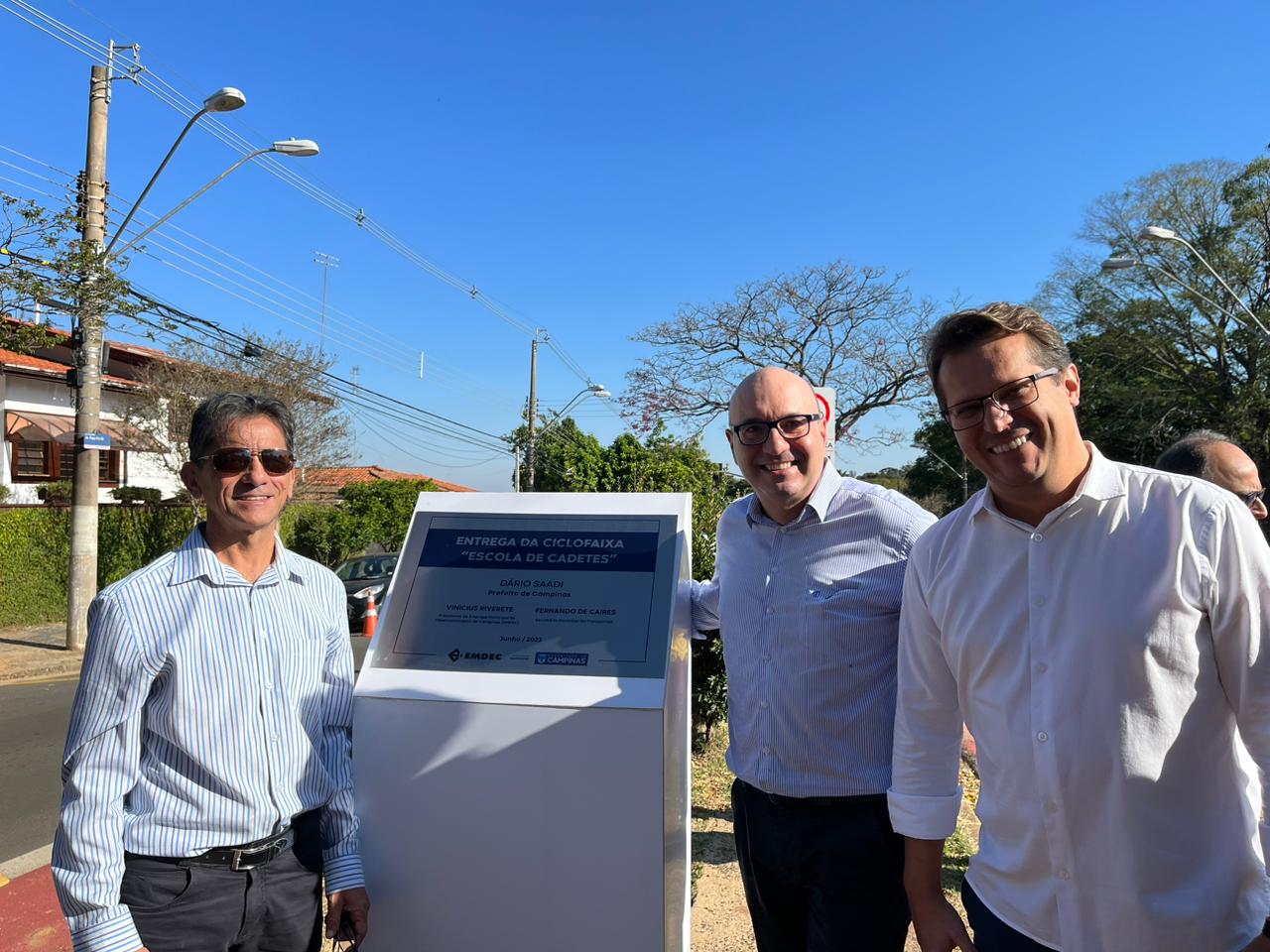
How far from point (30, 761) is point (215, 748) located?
6.48 m

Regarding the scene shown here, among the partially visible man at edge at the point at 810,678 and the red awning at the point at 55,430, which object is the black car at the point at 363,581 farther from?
the partially visible man at edge at the point at 810,678

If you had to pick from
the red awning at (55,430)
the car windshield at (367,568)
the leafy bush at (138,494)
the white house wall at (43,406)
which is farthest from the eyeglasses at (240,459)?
the red awning at (55,430)

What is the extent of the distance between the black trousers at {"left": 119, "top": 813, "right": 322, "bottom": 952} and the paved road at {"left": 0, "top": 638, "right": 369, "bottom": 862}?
3.94m

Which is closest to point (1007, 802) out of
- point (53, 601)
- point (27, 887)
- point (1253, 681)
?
point (1253, 681)

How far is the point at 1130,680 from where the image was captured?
4.81 feet

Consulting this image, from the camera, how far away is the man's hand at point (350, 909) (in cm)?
203

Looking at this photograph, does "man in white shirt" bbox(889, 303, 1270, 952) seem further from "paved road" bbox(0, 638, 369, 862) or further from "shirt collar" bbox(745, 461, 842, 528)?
"paved road" bbox(0, 638, 369, 862)

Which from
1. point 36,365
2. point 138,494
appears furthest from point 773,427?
point 36,365

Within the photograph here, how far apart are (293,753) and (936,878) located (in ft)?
4.95

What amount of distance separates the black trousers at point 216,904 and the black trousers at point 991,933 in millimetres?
1513

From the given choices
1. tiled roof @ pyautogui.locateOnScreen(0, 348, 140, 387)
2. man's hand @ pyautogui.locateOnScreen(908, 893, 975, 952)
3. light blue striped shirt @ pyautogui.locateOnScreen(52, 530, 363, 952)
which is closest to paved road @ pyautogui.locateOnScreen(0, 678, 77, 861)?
→ light blue striped shirt @ pyautogui.locateOnScreen(52, 530, 363, 952)

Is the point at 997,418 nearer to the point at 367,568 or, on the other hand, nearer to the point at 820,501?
the point at 820,501

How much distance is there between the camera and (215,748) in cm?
180

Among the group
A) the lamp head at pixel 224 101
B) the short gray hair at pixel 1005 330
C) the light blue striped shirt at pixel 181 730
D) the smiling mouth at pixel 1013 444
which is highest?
the lamp head at pixel 224 101
